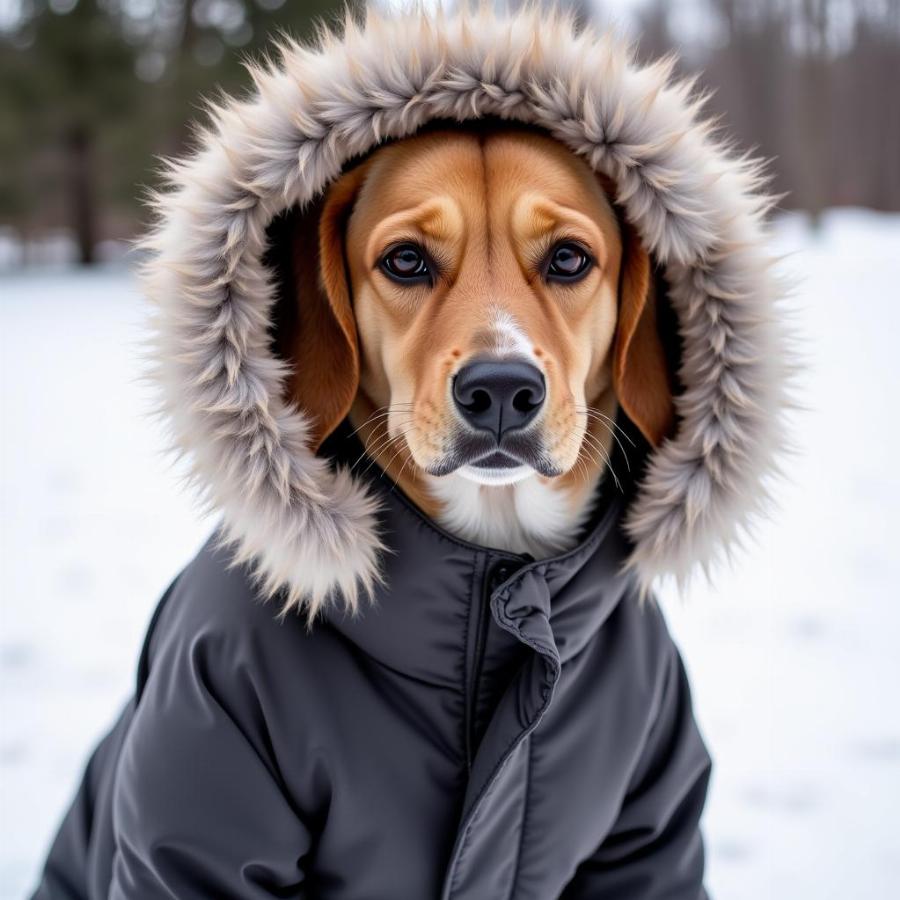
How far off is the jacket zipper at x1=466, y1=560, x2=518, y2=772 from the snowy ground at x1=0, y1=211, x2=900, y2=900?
0.59 meters

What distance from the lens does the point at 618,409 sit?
202cm

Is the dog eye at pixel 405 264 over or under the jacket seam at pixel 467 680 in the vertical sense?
over

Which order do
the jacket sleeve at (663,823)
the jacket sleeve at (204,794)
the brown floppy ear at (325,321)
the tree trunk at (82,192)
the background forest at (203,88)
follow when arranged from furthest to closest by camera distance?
the tree trunk at (82,192) → the background forest at (203,88) → the jacket sleeve at (663,823) → the brown floppy ear at (325,321) → the jacket sleeve at (204,794)

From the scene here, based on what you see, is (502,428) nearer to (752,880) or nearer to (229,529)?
(229,529)

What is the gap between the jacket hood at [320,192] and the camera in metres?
1.64

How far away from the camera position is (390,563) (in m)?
1.72

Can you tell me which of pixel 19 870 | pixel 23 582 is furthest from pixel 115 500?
pixel 19 870

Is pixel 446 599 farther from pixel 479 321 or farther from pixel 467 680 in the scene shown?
pixel 479 321

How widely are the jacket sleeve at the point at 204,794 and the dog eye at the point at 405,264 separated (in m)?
0.80

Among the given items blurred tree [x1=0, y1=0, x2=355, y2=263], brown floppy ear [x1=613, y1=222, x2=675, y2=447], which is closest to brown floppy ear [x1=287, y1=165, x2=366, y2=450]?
brown floppy ear [x1=613, y1=222, x2=675, y2=447]

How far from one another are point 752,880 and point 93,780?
5.77 ft

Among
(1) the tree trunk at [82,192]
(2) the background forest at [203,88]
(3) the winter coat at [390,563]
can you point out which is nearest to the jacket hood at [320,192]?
(3) the winter coat at [390,563]

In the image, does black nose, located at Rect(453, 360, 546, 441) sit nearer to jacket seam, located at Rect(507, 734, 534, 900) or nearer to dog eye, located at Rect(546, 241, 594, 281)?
dog eye, located at Rect(546, 241, 594, 281)

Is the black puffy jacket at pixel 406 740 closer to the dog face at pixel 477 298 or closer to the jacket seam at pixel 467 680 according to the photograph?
the jacket seam at pixel 467 680
